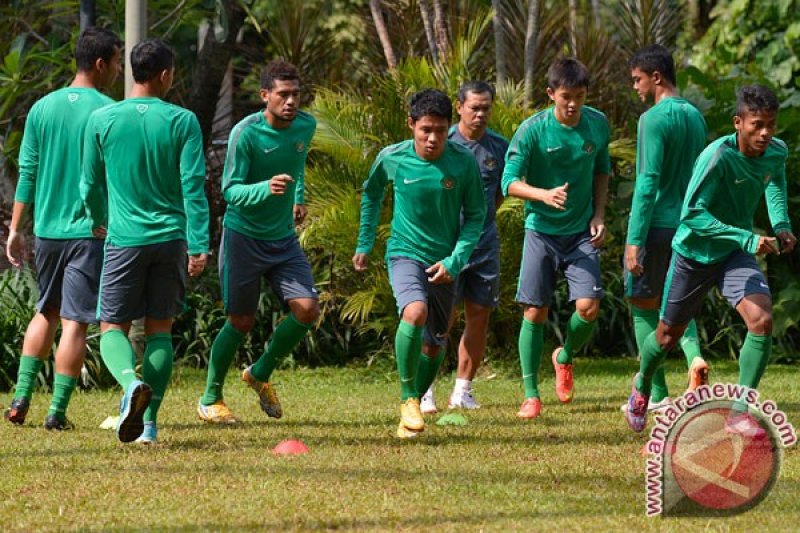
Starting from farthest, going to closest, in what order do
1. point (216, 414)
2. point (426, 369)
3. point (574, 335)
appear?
point (574, 335) < point (216, 414) < point (426, 369)

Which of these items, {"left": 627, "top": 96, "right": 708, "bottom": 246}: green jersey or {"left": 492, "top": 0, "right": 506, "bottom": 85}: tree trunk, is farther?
{"left": 492, "top": 0, "right": 506, "bottom": 85}: tree trunk

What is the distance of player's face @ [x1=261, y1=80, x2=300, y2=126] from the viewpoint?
830cm

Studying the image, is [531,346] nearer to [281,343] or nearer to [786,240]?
[281,343]

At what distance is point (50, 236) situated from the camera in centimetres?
816

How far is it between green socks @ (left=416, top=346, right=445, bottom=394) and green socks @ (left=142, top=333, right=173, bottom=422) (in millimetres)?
1642

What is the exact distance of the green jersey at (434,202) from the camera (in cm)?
795

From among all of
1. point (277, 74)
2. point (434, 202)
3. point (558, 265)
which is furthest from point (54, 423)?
point (558, 265)

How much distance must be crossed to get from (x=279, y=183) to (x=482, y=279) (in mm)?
2039

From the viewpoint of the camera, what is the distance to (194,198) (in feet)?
23.9

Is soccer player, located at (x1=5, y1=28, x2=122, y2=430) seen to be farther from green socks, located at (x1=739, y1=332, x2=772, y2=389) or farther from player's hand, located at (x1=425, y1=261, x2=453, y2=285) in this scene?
green socks, located at (x1=739, y1=332, x2=772, y2=389)

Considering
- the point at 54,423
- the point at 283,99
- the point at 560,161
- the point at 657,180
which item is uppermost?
the point at 657,180

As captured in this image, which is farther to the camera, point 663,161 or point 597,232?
point 597,232

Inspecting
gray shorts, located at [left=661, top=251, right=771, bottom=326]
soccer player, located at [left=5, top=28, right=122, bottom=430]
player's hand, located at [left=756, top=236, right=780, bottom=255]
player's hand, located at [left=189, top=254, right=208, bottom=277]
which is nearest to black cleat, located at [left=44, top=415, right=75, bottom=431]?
soccer player, located at [left=5, top=28, right=122, bottom=430]

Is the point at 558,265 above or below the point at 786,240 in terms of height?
below
